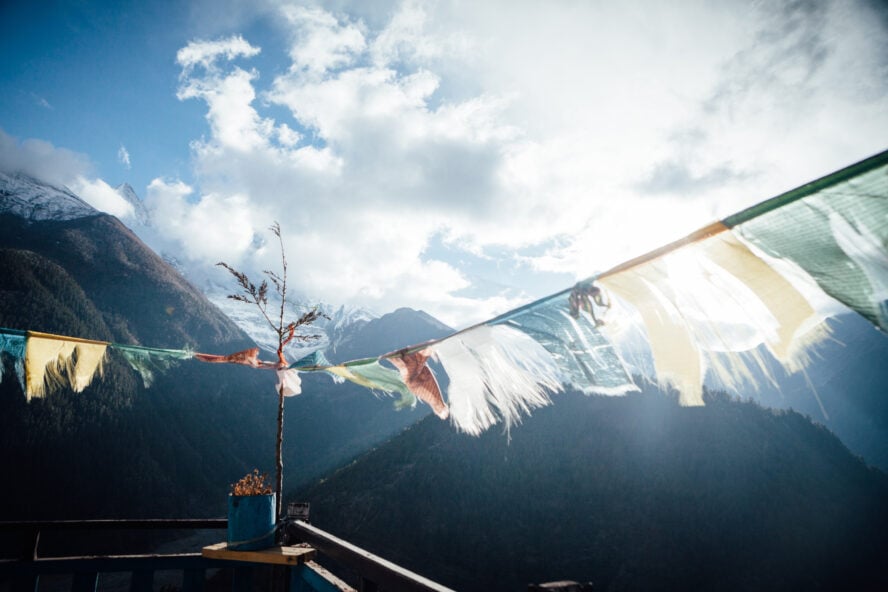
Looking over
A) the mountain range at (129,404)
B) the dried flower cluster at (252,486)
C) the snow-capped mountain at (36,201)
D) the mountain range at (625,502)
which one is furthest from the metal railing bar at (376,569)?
the snow-capped mountain at (36,201)

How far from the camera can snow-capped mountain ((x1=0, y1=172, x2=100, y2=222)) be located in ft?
153

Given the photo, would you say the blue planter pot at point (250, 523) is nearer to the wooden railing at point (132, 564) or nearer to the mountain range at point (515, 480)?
the wooden railing at point (132, 564)

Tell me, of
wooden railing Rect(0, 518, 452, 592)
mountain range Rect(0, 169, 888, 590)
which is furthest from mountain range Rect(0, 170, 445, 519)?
wooden railing Rect(0, 518, 452, 592)

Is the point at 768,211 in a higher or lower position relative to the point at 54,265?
lower

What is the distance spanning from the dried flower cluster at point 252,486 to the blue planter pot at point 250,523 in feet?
0.35

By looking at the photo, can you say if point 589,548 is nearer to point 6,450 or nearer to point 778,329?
point 778,329

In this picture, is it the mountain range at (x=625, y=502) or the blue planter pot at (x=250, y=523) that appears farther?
the mountain range at (x=625, y=502)

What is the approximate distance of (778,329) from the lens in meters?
1.39

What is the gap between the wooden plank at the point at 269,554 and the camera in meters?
2.42

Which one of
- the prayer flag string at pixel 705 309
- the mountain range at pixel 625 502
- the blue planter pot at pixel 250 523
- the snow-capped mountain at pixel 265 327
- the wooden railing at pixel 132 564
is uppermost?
the snow-capped mountain at pixel 265 327

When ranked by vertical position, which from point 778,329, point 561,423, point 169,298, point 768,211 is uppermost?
point 169,298

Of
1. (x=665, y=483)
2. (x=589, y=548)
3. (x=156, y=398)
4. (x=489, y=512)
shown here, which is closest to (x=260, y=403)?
(x=156, y=398)

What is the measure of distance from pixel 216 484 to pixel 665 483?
1536 inches

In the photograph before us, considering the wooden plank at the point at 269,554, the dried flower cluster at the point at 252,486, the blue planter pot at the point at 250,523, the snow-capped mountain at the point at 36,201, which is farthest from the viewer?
the snow-capped mountain at the point at 36,201
